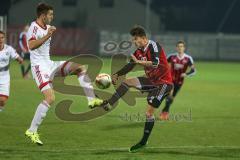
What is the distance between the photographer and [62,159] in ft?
33.8

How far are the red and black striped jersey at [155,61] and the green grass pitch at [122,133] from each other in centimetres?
129

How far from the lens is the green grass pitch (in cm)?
1101

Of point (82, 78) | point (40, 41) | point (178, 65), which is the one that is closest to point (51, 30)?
point (40, 41)

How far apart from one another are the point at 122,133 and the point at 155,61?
9.23ft

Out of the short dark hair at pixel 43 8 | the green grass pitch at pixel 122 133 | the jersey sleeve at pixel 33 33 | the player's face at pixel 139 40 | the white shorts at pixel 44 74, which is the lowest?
the green grass pitch at pixel 122 133

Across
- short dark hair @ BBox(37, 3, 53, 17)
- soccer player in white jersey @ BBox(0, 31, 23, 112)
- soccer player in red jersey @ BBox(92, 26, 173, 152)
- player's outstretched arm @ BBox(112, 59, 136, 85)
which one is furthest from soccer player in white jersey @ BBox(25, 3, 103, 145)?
soccer player in white jersey @ BBox(0, 31, 23, 112)

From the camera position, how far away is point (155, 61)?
11.4 meters

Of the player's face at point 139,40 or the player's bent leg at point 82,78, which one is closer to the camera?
the player's face at point 139,40

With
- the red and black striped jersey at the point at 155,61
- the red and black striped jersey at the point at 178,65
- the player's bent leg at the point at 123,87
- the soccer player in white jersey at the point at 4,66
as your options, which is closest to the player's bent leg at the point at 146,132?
the red and black striped jersey at the point at 155,61

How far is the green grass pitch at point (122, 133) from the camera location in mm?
11008

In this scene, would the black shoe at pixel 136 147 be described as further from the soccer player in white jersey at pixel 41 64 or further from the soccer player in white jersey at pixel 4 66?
the soccer player in white jersey at pixel 4 66

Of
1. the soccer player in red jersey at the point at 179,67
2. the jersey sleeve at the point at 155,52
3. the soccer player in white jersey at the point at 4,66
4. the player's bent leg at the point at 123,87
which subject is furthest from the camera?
the soccer player in red jersey at the point at 179,67

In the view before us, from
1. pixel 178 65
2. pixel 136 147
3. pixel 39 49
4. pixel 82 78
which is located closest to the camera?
pixel 136 147

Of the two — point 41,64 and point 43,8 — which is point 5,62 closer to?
point 41,64
